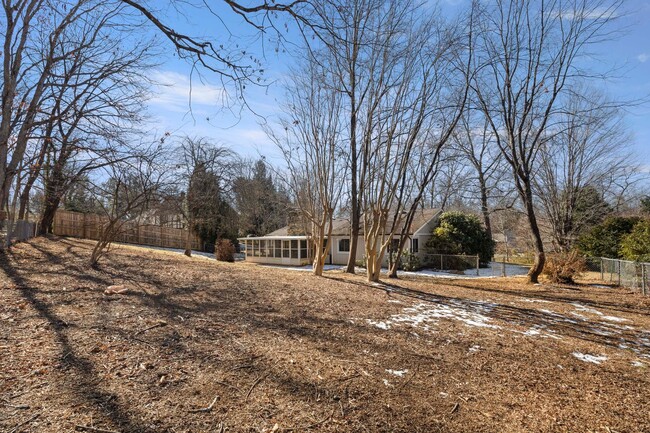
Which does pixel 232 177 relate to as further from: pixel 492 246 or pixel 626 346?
pixel 626 346

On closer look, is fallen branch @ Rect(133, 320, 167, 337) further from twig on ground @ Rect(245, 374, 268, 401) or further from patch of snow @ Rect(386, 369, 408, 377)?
patch of snow @ Rect(386, 369, 408, 377)

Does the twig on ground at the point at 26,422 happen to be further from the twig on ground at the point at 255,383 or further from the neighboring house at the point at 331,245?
the neighboring house at the point at 331,245

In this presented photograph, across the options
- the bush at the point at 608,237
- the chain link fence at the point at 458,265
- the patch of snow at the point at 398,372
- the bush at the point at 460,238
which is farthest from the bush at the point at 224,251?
the patch of snow at the point at 398,372

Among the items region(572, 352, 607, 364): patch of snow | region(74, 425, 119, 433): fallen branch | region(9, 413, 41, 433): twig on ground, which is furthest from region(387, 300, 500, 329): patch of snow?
region(9, 413, 41, 433): twig on ground

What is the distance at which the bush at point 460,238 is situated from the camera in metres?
21.9

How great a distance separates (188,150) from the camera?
90.1ft

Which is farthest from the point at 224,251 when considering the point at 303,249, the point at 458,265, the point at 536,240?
the point at 536,240

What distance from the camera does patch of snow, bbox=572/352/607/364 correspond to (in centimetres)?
456

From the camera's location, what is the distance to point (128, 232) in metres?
20.3

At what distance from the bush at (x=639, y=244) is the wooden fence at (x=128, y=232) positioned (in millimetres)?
20075

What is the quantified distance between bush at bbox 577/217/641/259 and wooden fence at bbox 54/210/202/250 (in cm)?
2176

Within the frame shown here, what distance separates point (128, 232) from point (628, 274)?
2162cm

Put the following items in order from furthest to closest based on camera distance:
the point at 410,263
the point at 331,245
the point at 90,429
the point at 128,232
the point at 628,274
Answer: the point at 331,245 < the point at 410,263 < the point at 128,232 < the point at 628,274 < the point at 90,429

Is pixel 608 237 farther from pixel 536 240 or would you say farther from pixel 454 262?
pixel 536 240
